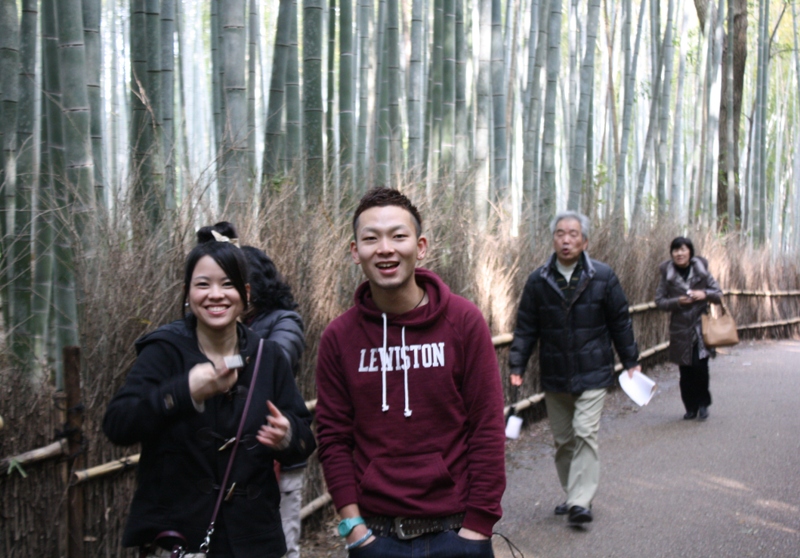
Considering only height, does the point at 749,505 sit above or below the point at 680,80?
below

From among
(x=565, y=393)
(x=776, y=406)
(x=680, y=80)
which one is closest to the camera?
(x=565, y=393)

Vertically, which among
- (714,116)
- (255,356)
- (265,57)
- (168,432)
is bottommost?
(168,432)

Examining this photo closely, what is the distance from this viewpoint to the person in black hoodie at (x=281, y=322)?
3031 millimetres

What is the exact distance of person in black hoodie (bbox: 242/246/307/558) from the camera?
303cm

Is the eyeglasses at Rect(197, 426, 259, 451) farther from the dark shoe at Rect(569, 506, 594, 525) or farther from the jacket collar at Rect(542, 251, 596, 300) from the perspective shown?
the jacket collar at Rect(542, 251, 596, 300)

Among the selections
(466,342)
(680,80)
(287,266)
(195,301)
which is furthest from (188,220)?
(680,80)

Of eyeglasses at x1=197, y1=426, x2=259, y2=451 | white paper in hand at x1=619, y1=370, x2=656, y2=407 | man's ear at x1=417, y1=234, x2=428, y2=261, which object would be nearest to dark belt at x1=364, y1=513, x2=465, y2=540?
eyeglasses at x1=197, y1=426, x2=259, y2=451

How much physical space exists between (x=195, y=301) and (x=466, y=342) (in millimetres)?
636

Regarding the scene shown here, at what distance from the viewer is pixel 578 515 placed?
454cm

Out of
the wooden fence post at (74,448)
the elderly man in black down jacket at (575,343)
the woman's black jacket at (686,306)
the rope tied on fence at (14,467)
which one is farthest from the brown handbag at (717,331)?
the rope tied on fence at (14,467)

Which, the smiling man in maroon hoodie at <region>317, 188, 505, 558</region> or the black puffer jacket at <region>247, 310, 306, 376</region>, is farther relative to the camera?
the black puffer jacket at <region>247, 310, 306, 376</region>

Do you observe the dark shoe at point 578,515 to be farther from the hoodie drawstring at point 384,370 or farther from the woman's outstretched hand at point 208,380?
the woman's outstretched hand at point 208,380

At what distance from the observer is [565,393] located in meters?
4.75

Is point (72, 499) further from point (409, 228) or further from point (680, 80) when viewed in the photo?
point (680, 80)
